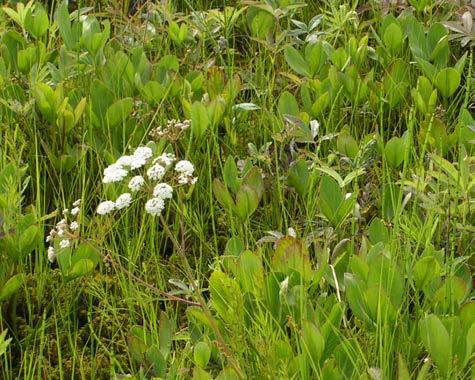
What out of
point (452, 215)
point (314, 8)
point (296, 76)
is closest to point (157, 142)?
point (296, 76)

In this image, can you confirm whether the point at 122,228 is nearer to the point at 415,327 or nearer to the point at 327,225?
the point at 327,225

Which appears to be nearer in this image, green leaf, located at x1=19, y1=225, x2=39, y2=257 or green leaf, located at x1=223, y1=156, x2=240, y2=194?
green leaf, located at x1=19, y1=225, x2=39, y2=257

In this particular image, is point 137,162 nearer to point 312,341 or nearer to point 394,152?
point 312,341

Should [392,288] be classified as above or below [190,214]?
above

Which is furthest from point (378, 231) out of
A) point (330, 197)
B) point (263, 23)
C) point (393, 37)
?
point (263, 23)

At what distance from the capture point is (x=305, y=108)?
3033 millimetres

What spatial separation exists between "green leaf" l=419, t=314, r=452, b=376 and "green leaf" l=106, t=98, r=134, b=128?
4.26 ft

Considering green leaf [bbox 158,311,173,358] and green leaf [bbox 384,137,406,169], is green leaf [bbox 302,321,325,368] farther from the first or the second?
green leaf [bbox 384,137,406,169]

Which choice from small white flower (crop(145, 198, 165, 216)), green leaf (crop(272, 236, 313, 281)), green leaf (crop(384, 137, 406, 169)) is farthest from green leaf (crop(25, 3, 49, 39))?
small white flower (crop(145, 198, 165, 216))

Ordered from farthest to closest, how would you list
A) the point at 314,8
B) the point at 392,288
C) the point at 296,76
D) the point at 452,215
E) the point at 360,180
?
1. the point at 314,8
2. the point at 296,76
3. the point at 360,180
4. the point at 452,215
5. the point at 392,288

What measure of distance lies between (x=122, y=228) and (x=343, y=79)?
877 millimetres

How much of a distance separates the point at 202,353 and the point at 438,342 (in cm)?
50

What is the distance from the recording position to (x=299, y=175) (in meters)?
2.68

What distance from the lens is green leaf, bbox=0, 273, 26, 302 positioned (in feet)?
7.75
